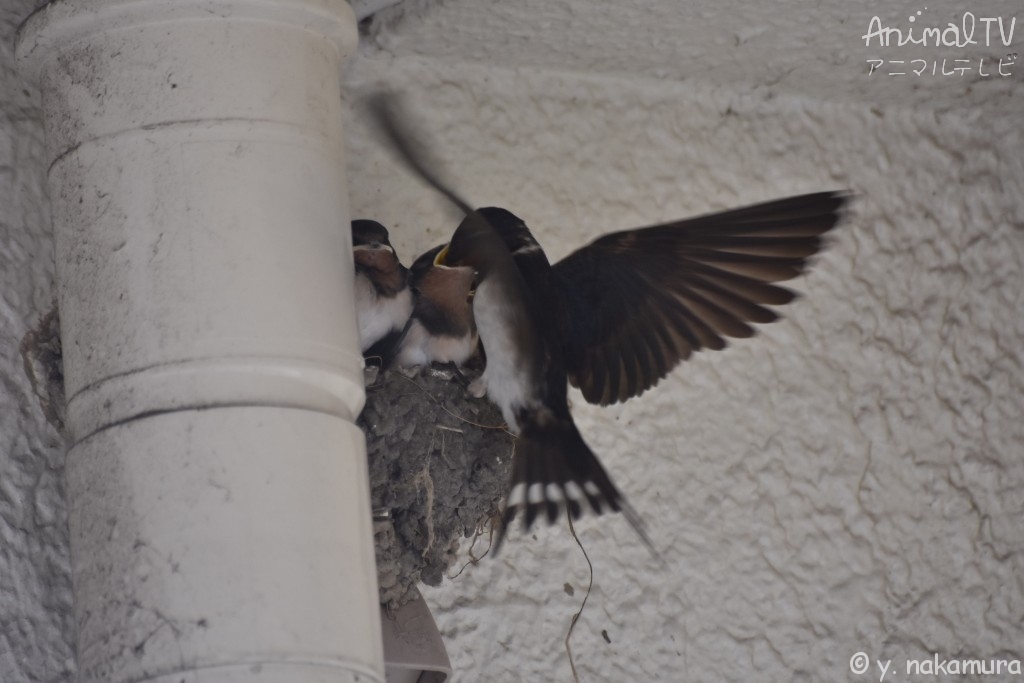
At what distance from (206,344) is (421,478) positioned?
0.49m

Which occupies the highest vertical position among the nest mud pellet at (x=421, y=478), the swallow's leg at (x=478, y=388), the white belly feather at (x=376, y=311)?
the white belly feather at (x=376, y=311)

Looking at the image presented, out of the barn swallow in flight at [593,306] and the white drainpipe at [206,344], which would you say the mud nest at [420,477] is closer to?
the barn swallow in flight at [593,306]

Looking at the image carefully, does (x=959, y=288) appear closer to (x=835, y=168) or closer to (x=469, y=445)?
(x=835, y=168)

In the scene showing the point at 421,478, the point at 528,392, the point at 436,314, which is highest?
the point at 436,314

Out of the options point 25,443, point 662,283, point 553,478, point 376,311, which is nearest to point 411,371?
point 376,311

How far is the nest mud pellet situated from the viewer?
158cm

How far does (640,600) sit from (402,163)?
728mm

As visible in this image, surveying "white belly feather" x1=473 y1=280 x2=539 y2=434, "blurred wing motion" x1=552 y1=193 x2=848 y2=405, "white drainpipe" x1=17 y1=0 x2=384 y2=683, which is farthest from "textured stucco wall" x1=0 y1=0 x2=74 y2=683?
"blurred wing motion" x1=552 y1=193 x2=848 y2=405

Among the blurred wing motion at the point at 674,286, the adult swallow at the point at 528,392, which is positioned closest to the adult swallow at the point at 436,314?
the adult swallow at the point at 528,392

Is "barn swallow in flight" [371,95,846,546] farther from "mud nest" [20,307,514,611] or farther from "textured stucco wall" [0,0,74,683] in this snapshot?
"textured stucco wall" [0,0,74,683]

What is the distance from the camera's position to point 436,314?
1.82 metres

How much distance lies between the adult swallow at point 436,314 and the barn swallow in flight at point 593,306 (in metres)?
0.03

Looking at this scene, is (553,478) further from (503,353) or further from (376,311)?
(376,311)

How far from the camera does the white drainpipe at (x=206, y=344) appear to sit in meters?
1.12
